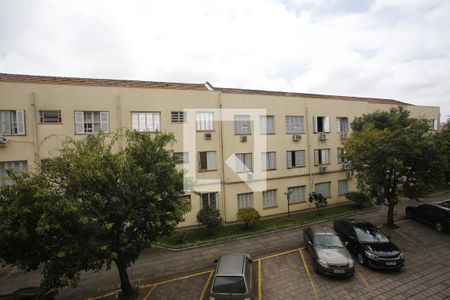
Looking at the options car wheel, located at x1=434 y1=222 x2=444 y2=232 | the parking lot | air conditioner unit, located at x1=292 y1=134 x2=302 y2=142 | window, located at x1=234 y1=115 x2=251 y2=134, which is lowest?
the parking lot

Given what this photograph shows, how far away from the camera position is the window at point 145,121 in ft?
52.5

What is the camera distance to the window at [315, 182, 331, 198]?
21.1 meters

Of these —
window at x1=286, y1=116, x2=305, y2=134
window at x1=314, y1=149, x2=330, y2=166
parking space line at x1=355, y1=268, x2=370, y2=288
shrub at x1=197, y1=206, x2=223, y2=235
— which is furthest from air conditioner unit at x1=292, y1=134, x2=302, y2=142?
parking space line at x1=355, y1=268, x2=370, y2=288

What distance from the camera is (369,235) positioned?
12172 mm

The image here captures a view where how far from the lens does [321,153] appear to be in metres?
21.3

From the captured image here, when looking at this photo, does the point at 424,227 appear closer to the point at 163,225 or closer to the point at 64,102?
the point at 163,225

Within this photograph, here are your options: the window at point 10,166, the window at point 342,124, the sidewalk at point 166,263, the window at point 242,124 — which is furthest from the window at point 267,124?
the window at point 10,166

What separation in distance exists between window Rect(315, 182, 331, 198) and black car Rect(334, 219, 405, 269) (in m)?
7.40

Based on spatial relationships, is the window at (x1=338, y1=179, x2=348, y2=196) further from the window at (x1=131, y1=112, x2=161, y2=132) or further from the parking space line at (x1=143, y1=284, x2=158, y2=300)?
the parking space line at (x1=143, y1=284, x2=158, y2=300)

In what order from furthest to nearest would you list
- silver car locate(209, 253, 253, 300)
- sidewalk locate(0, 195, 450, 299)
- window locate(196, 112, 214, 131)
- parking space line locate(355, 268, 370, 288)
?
window locate(196, 112, 214, 131) → sidewalk locate(0, 195, 450, 299) → parking space line locate(355, 268, 370, 288) → silver car locate(209, 253, 253, 300)

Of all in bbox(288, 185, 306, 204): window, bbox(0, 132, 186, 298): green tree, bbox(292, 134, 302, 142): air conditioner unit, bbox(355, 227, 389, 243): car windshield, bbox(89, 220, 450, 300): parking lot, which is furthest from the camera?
bbox(288, 185, 306, 204): window

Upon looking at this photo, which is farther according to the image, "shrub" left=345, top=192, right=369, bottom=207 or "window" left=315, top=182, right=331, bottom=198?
"window" left=315, top=182, right=331, bottom=198

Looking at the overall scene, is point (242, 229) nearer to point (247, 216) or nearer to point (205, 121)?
point (247, 216)

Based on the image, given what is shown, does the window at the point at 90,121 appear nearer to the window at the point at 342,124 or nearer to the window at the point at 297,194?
the window at the point at 297,194
